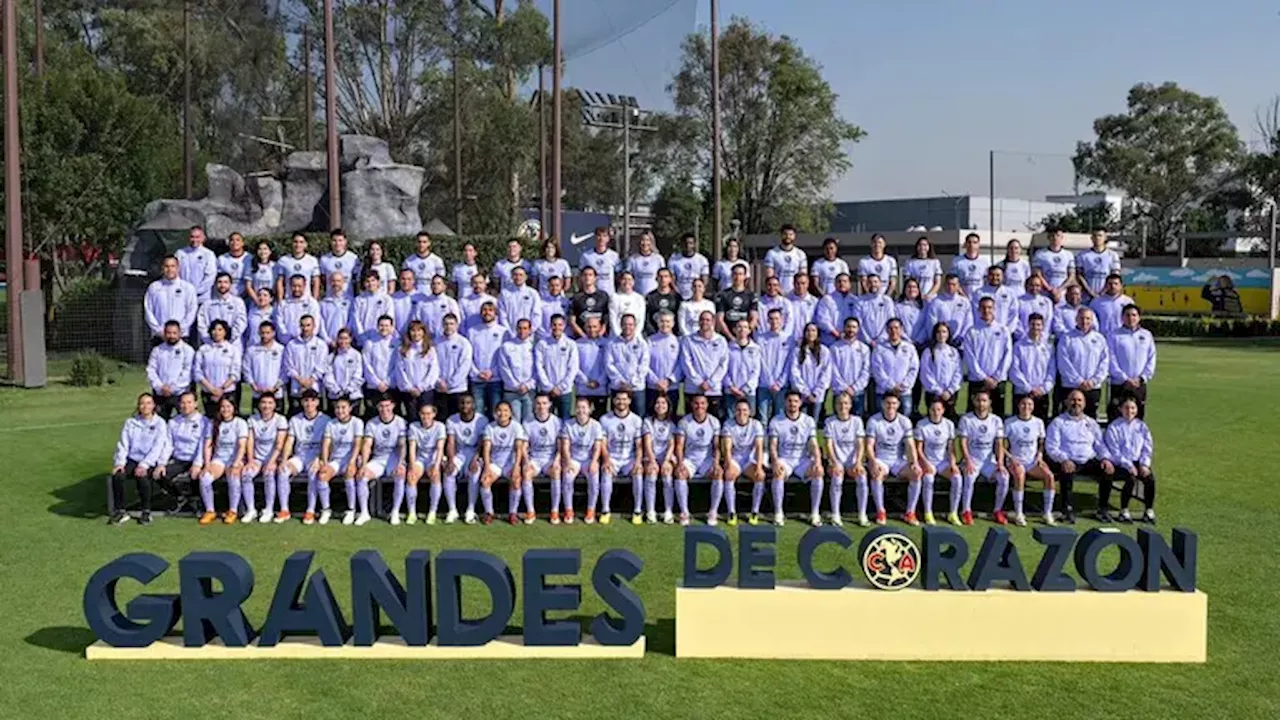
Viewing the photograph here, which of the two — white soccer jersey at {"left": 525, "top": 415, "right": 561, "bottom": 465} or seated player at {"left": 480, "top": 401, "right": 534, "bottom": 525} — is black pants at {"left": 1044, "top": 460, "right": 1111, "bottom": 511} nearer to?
white soccer jersey at {"left": 525, "top": 415, "right": 561, "bottom": 465}

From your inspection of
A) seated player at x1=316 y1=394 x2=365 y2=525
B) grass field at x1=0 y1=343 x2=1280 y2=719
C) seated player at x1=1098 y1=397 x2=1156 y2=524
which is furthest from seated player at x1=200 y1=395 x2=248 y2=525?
seated player at x1=1098 y1=397 x2=1156 y2=524

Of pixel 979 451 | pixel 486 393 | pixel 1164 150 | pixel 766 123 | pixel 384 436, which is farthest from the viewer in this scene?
pixel 1164 150

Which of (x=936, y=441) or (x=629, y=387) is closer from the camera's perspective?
(x=936, y=441)

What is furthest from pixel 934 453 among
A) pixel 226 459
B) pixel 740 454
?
pixel 226 459

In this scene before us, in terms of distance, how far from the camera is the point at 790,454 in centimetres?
1127

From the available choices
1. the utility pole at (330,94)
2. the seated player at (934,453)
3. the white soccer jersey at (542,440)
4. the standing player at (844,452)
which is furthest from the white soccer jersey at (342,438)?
the utility pole at (330,94)

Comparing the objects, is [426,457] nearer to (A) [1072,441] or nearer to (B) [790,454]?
(B) [790,454]

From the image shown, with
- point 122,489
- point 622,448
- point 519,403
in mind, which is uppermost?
point 519,403

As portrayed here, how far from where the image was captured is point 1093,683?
7023 millimetres

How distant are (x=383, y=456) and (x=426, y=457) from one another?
48cm

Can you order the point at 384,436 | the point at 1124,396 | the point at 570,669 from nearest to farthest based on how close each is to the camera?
the point at 570,669, the point at 384,436, the point at 1124,396

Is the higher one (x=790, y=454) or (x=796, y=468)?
(x=790, y=454)

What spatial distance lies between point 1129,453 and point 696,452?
14.4 feet

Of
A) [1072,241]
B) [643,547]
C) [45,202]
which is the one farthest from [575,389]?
[1072,241]
